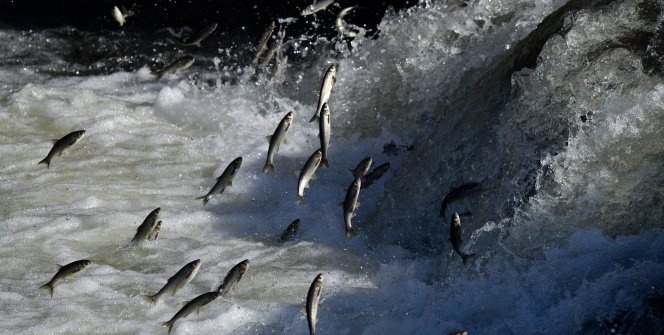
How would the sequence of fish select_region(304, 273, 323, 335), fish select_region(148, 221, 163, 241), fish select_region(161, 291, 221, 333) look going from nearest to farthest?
fish select_region(304, 273, 323, 335)
fish select_region(161, 291, 221, 333)
fish select_region(148, 221, 163, 241)

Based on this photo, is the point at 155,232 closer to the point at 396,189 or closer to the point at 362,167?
the point at 362,167

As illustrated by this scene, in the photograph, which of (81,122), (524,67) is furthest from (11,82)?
(524,67)

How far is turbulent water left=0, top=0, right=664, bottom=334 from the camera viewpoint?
13.5 ft

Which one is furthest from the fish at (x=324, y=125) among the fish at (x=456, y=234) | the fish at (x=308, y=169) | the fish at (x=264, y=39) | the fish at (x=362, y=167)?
the fish at (x=264, y=39)

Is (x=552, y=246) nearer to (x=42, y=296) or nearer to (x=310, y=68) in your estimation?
(x=42, y=296)

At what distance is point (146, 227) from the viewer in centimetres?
494

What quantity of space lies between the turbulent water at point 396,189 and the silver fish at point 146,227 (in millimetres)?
202

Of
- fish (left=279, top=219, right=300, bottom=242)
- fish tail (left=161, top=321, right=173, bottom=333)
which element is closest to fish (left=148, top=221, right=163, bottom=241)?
fish (left=279, top=219, right=300, bottom=242)

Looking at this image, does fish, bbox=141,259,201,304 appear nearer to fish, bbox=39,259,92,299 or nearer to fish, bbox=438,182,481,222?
fish, bbox=39,259,92,299

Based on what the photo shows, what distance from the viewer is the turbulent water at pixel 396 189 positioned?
410 cm

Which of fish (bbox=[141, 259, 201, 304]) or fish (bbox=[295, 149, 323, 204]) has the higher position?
fish (bbox=[295, 149, 323, 204])

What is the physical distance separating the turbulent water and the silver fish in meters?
0.20

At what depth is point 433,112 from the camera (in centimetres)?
634

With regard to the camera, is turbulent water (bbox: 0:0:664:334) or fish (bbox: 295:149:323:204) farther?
fish (bbox: 295:149:323:204)
